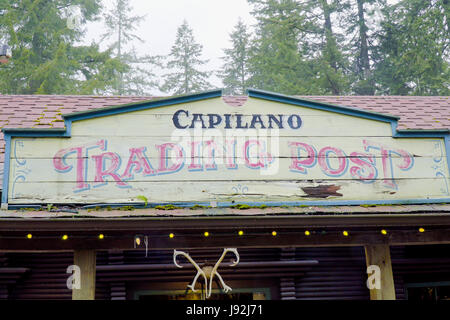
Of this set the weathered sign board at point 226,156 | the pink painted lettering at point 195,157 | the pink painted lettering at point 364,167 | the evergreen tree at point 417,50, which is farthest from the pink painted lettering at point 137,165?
the evergreen tree at point 417,50

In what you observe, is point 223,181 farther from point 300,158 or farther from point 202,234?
point 300,158

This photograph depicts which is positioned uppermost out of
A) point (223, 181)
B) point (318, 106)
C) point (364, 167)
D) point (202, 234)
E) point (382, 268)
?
point (318, 106)

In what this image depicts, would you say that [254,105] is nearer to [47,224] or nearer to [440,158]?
[440,158]

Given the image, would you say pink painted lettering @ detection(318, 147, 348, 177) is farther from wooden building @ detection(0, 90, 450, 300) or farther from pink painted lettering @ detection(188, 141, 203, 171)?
pink painted lettering @ detection(188, 141, 203, 171)

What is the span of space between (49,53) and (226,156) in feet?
53.7

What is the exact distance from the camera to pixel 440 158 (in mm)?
6305

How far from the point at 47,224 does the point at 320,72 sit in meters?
17.6

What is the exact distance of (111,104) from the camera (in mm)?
9961

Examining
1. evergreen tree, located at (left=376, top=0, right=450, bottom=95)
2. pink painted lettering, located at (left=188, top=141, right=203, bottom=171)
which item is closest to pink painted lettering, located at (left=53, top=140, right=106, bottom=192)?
pink painted lettering, located at (left=188, top=141, right=203, bottom=171)

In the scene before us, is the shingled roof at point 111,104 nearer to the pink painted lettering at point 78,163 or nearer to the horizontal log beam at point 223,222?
the pink painted lettering at point 78,163

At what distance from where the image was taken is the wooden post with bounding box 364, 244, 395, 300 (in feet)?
17.8

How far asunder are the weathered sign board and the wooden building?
0.01 meters

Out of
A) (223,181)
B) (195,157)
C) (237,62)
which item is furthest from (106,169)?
(237,62)

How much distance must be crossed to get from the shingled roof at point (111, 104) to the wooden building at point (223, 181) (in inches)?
102
